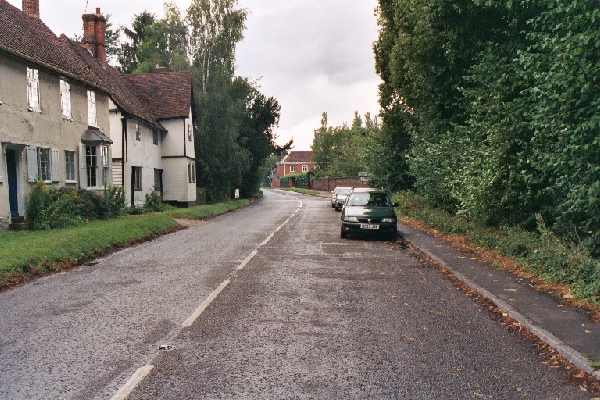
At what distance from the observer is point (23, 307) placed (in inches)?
295

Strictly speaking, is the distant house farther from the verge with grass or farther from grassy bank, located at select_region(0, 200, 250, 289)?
the verge with grass

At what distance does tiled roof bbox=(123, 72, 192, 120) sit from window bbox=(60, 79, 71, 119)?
43.6 feet

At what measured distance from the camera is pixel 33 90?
1939 cm

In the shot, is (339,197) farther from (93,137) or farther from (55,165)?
(55,165)

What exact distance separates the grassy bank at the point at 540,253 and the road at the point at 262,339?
1.60m

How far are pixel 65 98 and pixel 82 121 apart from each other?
182 centimetres

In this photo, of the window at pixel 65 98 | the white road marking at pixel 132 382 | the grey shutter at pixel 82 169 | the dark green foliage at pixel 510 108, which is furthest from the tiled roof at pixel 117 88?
the white road marking at pixel 132 382

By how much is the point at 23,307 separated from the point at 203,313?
2.80 meters

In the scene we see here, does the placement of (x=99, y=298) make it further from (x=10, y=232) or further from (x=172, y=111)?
(x=172, y=111)

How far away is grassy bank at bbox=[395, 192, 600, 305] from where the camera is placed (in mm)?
7539

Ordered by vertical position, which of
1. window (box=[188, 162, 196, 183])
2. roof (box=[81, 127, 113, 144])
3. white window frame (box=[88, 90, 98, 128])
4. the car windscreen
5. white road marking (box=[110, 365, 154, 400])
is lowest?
white road marking (box=[110, 365, 154, 400])

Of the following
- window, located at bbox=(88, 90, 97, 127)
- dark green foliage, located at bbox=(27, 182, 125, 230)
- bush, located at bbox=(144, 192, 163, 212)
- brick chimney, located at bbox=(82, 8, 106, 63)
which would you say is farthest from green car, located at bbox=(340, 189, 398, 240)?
brick chimney, located at bbox=(82, 8, 106, 63)

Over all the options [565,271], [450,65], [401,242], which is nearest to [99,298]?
[565,271]

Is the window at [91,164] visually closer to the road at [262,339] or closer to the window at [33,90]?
the window at [33,90]
